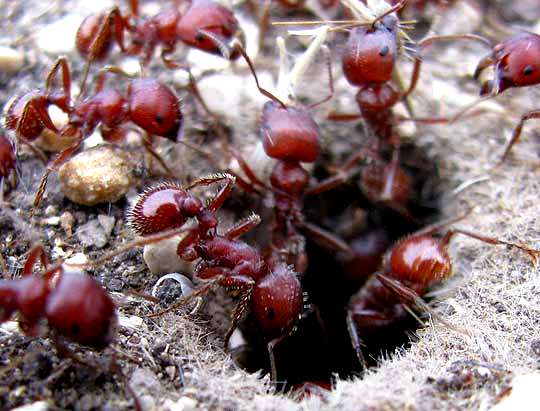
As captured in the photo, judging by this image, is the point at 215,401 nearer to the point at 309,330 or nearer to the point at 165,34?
the point at 309,330

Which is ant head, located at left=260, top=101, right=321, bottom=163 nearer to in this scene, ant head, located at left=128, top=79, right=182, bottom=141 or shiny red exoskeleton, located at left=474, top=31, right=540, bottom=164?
ant head, located at left=128, top=79, right=182, bottom=141

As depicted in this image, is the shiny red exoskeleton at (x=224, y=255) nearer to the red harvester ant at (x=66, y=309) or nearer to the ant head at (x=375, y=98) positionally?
the red harvester ant at (x=66, y=309)

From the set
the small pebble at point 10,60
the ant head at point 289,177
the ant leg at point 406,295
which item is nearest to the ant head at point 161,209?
the ant head at point 289,177

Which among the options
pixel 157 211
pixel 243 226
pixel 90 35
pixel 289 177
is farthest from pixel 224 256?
pixel 90 35

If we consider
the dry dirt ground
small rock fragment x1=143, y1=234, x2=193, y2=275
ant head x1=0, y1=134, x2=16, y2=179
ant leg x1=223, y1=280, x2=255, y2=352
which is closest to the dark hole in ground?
the dry dirt ground

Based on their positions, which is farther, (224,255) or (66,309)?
(224,255)

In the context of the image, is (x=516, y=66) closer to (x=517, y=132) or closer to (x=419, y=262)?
(x=517, y=132)
